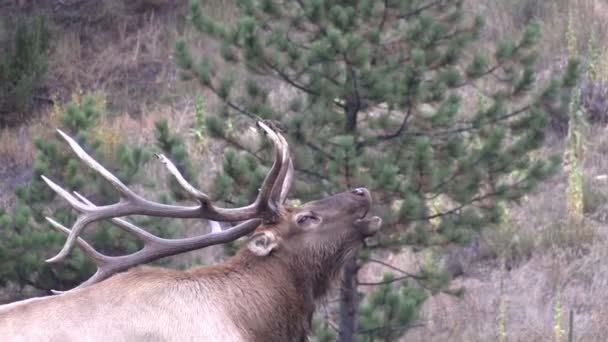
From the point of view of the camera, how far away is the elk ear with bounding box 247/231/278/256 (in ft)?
18.1

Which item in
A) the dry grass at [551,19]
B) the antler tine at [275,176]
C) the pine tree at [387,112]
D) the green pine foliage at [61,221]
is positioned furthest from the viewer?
the dry grass at [551,19]

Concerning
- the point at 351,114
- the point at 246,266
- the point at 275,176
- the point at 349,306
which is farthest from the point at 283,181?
the point at 349,306

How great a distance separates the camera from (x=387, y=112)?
8.35 m

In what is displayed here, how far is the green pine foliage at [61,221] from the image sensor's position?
8711 millimetres

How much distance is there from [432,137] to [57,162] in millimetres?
2795

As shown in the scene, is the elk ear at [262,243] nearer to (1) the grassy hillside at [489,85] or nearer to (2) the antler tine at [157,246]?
(2) the antler tine at [157,246]

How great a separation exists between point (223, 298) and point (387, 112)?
10.6ft

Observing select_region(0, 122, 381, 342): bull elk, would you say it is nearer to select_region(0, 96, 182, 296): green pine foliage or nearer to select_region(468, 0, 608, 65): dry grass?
select_region(0, 96, 182, 296): green pine foliage

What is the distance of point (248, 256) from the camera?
18.5 ft

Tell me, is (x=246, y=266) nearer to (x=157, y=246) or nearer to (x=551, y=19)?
(x=157, y=246)

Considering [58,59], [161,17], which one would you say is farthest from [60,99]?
[161,17]

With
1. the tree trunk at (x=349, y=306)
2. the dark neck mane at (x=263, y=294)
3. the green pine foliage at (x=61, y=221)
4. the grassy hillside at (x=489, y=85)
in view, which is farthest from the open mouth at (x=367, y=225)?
the green pine foliage at (x=61, y=221)

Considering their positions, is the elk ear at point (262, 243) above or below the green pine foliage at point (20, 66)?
below

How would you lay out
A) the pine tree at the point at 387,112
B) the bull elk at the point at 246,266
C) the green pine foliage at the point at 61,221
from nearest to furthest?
the bull elk at the point at 246,266 → the pine tree at the point at 387,112 → the green pine foliage at the point at 61,221
